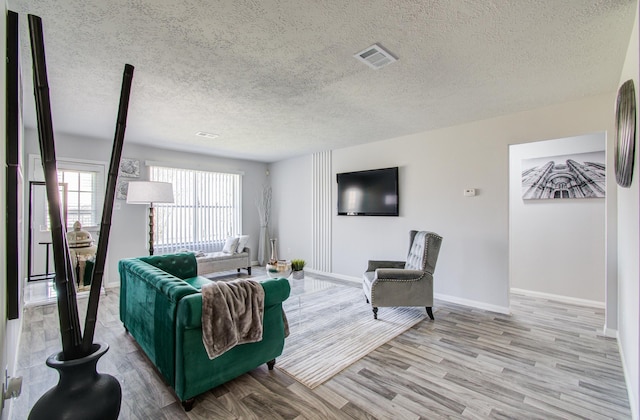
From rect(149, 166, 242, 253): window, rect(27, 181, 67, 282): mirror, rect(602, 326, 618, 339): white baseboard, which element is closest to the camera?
rect(602, 326, 618, 339): white baseboard

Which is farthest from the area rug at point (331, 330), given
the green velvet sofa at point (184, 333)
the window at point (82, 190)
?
the window at point (82, 190)

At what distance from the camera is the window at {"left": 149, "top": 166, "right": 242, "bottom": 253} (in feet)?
18.3

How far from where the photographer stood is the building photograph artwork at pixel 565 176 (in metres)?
3.98

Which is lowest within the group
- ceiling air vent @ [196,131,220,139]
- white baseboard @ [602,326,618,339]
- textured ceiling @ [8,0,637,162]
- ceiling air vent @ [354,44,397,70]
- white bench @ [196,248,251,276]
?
white baseboard @ [602,326,618,339]

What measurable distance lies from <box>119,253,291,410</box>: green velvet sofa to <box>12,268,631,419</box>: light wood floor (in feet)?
0.50

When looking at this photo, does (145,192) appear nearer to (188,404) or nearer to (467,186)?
(188,404)

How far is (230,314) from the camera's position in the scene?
6.49 feet

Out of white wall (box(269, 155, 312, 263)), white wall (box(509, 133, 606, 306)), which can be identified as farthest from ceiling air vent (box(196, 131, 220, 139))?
white wall (box(509, 133, 606, 306))

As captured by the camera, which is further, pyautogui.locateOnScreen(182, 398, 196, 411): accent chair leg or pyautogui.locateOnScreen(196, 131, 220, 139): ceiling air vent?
pyautogui.locateOnScreen(196, 131, 220, 139): ceiling air vent

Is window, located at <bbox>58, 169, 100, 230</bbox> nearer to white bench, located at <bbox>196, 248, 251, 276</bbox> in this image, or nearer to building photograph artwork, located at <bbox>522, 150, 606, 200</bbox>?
white bench, located at <bbox>196, 248, 251, 276</bbox>

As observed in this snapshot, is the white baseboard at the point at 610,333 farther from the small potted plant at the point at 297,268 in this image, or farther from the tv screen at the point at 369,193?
the small potted plant at the point at 297,268

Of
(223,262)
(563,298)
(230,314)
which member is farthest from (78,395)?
(563,298)

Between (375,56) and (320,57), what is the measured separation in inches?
16.7

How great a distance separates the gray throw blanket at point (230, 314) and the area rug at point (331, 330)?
60cm
